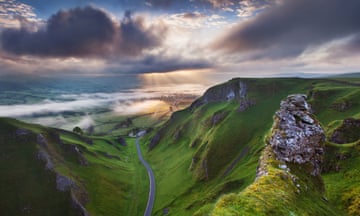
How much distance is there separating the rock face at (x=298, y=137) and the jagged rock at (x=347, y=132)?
59.3 meters

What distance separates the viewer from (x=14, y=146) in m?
135

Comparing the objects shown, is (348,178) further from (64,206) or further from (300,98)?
(64,206)

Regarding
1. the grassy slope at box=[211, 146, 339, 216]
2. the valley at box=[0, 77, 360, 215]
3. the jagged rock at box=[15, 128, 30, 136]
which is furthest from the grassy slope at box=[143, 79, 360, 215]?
the jagged rock at box=[15, 128, 30, 136]

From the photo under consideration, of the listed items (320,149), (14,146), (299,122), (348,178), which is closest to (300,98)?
(299,122)

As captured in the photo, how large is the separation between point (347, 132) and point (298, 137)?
67.7 m

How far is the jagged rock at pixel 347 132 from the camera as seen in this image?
258 ft

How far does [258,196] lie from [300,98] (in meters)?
23.6

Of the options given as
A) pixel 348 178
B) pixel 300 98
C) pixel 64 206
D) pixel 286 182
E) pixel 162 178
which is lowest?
pixel 162 178

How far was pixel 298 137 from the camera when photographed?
31.0 metres

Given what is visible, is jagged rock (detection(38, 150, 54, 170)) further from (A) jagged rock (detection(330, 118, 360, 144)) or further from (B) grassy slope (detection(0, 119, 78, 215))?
(A) jagged rock (detection(330, 118, 360, 144))

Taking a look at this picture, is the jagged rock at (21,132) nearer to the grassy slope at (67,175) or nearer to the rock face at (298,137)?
the grassy slope at (67,175)

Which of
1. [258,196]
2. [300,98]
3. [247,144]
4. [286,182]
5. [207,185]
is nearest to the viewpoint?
[258,196]

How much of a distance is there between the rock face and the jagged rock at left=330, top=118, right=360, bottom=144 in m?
59.3

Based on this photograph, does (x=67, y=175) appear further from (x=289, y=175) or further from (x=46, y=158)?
(x=289, y=175)
